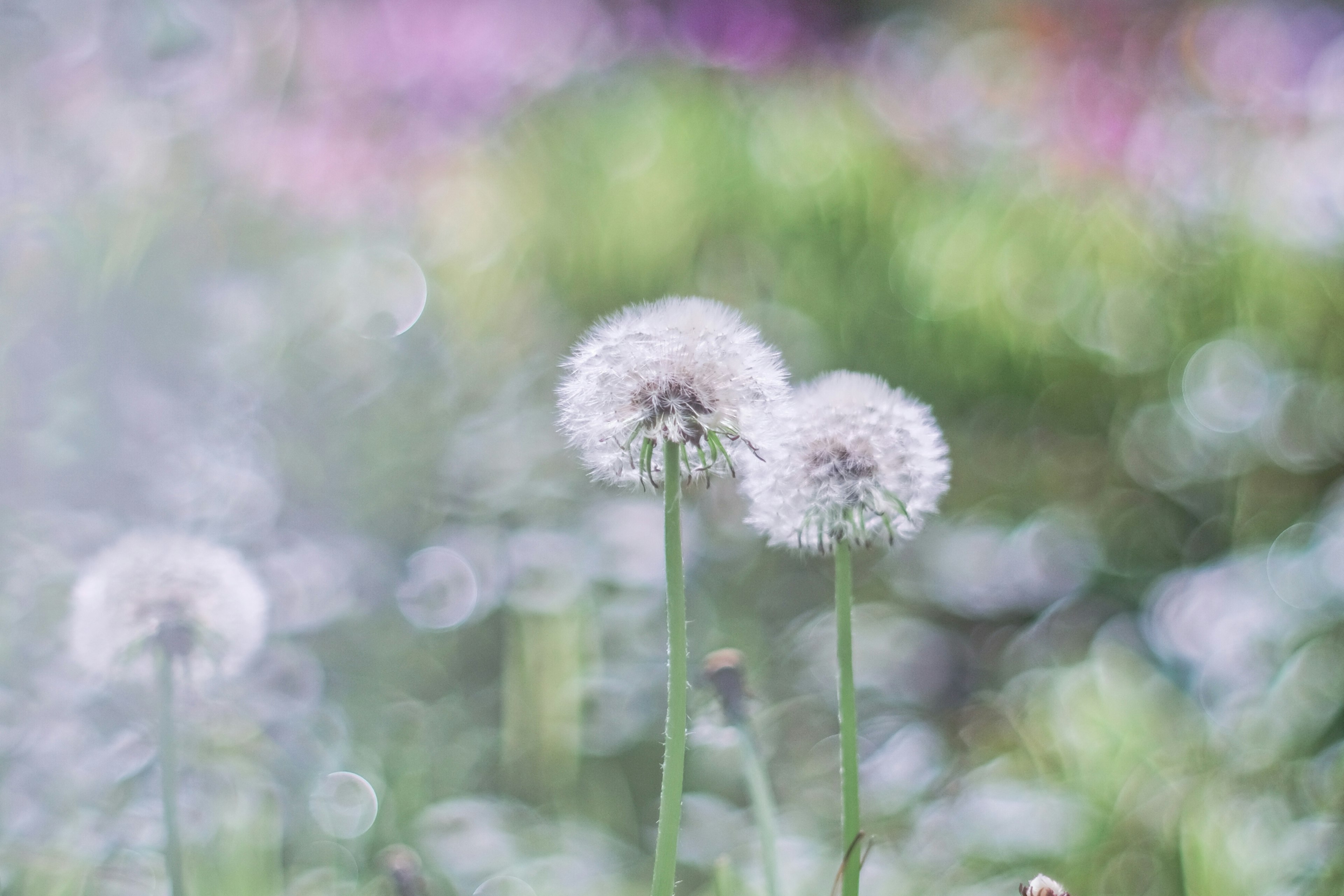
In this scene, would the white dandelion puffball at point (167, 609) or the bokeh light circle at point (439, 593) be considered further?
the bokeh light circle at point (439, 593)

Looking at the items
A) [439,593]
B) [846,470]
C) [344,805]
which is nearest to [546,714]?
[439,593]

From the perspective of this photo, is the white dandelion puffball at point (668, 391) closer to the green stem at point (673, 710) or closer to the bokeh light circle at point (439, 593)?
the green stem at point (673, 710)

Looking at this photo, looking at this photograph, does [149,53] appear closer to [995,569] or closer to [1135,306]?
[995,569]

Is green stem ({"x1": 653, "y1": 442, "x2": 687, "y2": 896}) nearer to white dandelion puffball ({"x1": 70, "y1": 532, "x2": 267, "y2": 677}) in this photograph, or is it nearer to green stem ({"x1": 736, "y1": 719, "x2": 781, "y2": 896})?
green stem ({"x1": 736, "y1": 719, "x2": 781, "y2": 896})

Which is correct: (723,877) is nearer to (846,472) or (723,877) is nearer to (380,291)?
(846,472)

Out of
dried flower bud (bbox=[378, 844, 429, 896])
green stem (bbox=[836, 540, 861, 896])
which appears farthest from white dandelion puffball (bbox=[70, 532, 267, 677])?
green stem (bbox=[836, 540, 861, 896])

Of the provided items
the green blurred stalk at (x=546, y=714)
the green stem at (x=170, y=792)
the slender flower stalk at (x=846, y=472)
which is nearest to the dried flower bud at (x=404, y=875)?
the green stem at (x=170, y=792)
